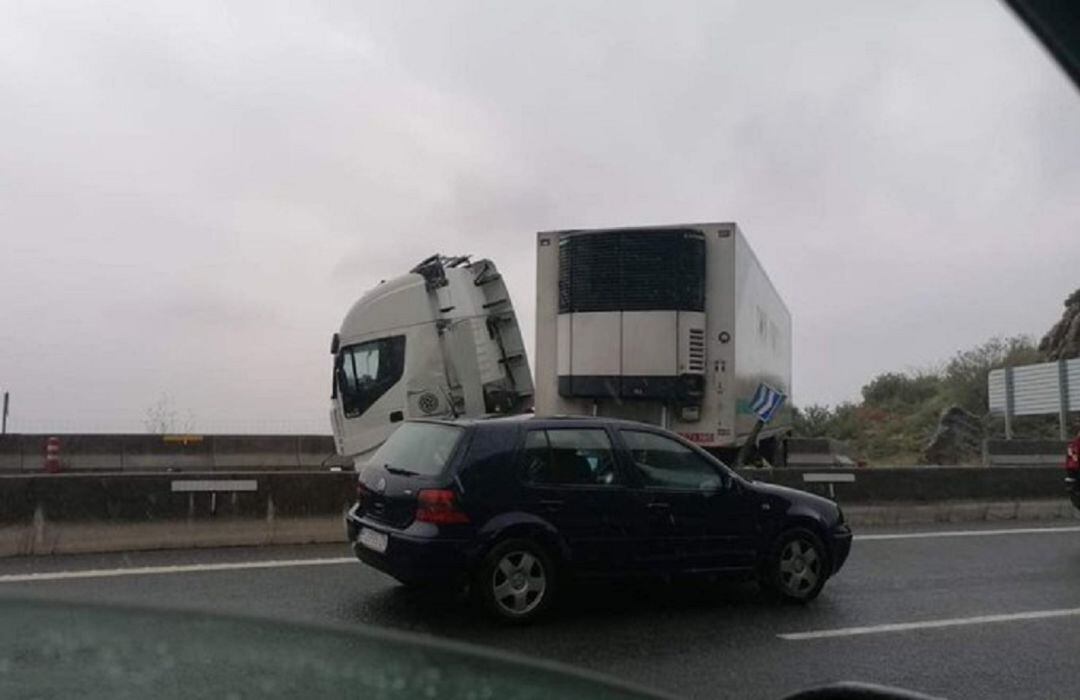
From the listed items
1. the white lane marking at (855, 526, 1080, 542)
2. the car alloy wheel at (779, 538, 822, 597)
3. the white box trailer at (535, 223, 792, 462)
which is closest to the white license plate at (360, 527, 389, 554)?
the car alloy wheel at (779, 538, 822, 597)

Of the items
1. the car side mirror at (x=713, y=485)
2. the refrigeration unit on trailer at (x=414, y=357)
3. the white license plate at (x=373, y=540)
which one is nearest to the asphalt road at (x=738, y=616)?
the white license plate at (x=373, y=540)

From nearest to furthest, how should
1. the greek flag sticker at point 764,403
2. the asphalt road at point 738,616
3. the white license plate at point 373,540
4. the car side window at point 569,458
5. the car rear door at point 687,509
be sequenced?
the asphalt road at point 738,616 < the white license plate at point 373,540 < the car side window at point 569,458 < the car rear door at point 687,509 < the greek flag sticker at point 764,403

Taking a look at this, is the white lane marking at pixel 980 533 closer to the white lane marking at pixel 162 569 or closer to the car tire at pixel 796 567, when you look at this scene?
the car tire at pixel 796 567

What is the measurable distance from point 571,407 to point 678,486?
4910mm

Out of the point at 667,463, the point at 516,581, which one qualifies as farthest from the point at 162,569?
the point at 667,463

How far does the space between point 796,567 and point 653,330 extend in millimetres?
4550

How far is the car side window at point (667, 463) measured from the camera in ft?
25.0

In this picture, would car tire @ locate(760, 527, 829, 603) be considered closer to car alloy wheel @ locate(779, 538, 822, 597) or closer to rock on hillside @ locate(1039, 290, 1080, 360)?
car alloy wheel @ locate(779, 538, 822, 597)

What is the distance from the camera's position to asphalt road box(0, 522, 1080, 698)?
599cm

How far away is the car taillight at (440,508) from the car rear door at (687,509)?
1438 mm

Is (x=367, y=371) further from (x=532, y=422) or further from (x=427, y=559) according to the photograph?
(x=427, y=559)

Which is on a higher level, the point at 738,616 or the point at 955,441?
the point at 955,441

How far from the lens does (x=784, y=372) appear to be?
61.9 ft

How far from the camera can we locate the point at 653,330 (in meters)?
12.1
